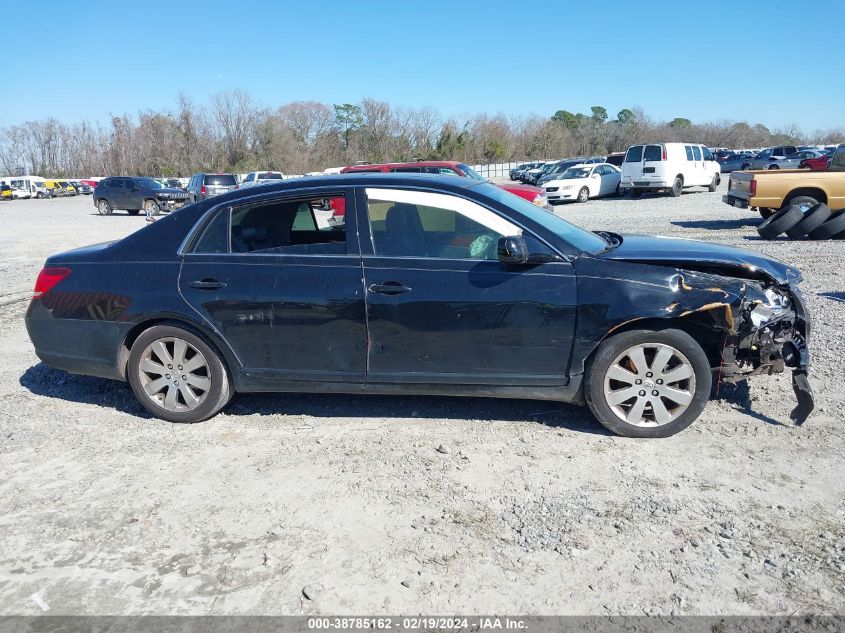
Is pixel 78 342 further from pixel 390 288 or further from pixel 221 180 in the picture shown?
pixel 221 180

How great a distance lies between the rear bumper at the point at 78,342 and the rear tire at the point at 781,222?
42.3ft

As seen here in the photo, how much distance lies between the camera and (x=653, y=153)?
1044 inches

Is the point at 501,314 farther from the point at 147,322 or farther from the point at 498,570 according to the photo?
the point at 147,322

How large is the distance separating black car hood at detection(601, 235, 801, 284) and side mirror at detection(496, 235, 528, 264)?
24.0 inches

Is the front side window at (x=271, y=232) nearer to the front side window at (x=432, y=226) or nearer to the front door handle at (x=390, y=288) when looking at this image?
the front side window at (x=432, y=226)

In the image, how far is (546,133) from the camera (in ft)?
247

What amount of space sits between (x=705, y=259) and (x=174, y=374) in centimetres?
392

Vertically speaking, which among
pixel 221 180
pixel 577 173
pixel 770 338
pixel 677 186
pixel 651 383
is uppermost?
pixel 221 180

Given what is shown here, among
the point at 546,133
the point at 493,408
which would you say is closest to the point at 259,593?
the point at 493,408

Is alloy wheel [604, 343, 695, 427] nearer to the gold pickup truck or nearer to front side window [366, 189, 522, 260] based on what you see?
front side window [366, 189, 522, 260]

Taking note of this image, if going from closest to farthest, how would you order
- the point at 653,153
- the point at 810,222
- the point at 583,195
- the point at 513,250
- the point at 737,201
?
1. the point at 513,250
2. the point at 810,222
3. the point at 737,201
4. the point at 653,153
5. the point at 583,195

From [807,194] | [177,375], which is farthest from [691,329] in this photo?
[807,194]

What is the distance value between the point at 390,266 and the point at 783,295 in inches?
114

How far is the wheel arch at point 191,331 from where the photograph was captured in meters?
4.79
